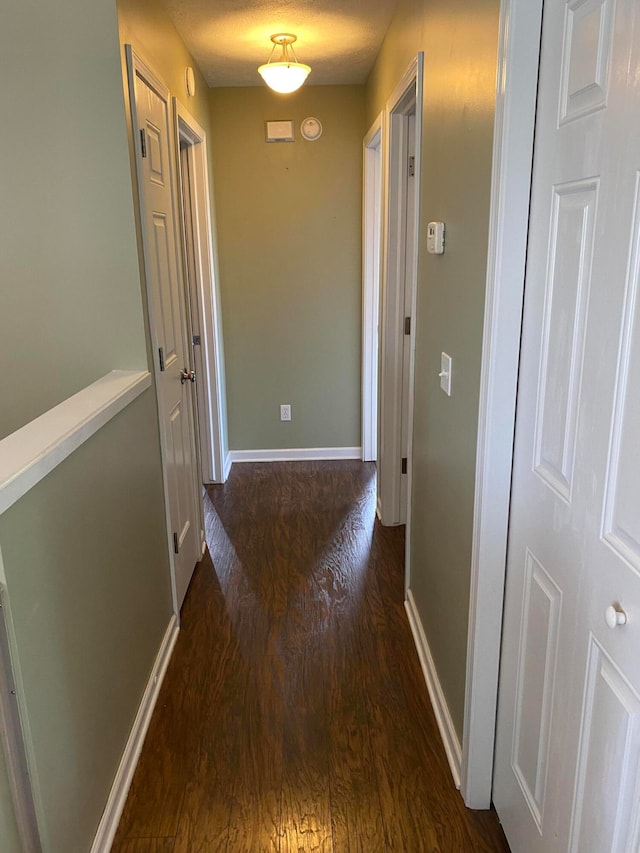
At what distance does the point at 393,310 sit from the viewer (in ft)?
10.3

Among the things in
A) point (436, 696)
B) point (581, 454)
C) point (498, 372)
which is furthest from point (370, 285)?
point (581, 454)

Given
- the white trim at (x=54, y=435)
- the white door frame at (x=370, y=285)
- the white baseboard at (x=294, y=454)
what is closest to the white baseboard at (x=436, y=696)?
the white trim at (x=54, y=435)

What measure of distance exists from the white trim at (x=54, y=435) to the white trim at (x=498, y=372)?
3.15 ft

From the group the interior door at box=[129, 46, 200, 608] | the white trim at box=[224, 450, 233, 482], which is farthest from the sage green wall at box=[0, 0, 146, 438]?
the white trim at box=[224, 450, 233, 482]

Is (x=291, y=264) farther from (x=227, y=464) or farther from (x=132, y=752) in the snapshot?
(x=132, y=752)

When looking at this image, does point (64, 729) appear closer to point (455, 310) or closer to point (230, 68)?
point (455, 310)

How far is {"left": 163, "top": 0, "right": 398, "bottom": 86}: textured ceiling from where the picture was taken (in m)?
2.69

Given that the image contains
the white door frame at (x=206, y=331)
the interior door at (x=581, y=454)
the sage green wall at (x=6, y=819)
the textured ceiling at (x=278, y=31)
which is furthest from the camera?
the white door frame at (x=206, y=331)

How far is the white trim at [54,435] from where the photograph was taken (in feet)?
4.03

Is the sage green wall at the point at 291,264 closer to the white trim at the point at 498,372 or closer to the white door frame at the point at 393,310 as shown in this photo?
the white door frame at the point at 393,310

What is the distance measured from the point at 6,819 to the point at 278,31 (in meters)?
3.18

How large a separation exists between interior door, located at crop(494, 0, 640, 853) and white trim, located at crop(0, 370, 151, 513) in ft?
3.37

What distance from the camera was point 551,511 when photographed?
1.29m

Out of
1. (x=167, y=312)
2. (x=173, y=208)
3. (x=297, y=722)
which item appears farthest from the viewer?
(x=173, y=208)
